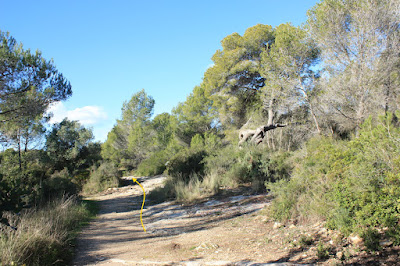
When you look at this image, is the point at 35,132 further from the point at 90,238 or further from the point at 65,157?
the point at 90,238

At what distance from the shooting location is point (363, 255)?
3631 millimetres

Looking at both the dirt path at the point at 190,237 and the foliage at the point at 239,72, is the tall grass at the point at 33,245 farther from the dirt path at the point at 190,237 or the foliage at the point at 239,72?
the foliage at the point at 239,72

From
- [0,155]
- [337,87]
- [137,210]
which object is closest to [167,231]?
[137,210]

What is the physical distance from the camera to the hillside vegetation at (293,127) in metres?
4.41

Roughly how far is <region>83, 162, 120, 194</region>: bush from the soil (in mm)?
11456

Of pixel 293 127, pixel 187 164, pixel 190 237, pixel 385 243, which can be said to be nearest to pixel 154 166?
pixel 187 164

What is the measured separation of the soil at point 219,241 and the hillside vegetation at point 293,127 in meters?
0.31

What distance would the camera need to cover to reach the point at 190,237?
20.2 ft

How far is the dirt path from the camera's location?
14.9 feet

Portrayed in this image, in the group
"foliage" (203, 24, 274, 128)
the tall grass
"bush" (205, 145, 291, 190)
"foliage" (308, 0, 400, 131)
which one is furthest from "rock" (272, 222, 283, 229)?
"foliage" (203, 24, 274, 128)

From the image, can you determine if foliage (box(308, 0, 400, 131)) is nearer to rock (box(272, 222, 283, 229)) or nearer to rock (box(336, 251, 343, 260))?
rock (box(272, 222, 283, 229))

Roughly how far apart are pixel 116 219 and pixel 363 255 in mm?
7752

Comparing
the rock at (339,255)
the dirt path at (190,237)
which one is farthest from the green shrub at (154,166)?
the rock at (339,255)

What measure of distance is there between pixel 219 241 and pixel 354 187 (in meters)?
2.56
